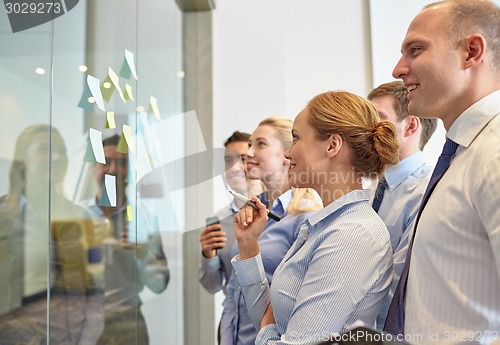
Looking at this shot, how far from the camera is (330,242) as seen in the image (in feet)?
4.07

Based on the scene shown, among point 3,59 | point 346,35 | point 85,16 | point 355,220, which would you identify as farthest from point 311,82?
point 3,59

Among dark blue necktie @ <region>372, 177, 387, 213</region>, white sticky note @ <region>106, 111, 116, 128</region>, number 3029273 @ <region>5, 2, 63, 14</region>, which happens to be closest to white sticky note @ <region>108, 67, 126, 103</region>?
white sticky note @ <region>106, 111, 116, 128</region>

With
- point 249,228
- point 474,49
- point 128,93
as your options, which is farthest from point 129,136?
point 474,49

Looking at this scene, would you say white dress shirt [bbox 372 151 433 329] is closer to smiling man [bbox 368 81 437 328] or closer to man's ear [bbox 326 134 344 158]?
smiling man [bbox 368 81 437 328]

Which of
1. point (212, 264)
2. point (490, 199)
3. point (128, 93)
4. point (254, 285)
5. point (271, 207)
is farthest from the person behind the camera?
point (212, 264)

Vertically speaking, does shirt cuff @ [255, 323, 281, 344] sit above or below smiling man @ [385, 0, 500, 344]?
below

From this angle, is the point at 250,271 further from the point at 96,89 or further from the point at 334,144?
the point at 96,89

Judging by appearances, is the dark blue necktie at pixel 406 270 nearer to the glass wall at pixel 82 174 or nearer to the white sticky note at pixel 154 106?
the glass wall at pixel 82 174

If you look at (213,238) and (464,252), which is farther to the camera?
(213,238)

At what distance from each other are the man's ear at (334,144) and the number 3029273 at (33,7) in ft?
2.60

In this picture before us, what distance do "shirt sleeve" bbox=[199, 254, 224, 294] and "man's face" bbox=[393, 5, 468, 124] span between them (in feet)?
4.39

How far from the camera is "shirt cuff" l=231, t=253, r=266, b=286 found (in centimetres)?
152

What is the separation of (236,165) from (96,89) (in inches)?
41.8

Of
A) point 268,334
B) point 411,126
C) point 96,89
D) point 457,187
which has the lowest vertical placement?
point 268,334
